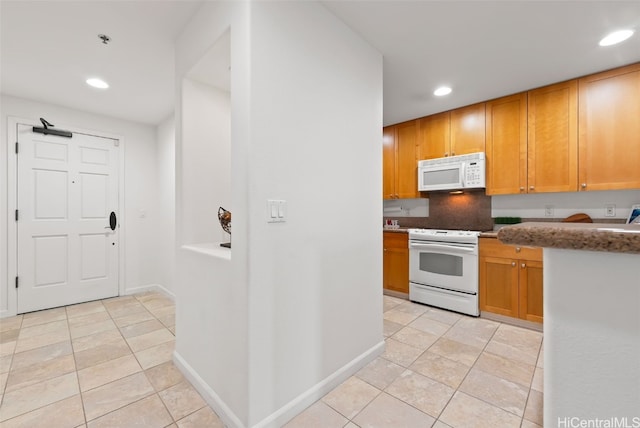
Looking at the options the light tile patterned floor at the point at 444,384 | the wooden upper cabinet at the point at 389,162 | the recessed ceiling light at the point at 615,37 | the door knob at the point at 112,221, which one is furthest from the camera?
the wooden upper cabinet at the point at 389,162

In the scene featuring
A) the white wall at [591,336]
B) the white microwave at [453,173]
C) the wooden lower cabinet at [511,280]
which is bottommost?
the wooden lower cabinet at [511,280]

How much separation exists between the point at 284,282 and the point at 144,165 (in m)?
3.65

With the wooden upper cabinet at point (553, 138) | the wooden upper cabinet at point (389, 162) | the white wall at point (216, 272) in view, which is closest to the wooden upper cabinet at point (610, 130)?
the wooden upper cabinet at point (553, 138)

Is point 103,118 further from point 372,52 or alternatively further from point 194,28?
point 372,52

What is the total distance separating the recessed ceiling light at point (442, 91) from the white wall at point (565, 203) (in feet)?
4.63

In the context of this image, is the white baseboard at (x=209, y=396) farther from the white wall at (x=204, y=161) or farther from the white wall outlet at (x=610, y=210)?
the white wall outlet at (x=610, y=210)

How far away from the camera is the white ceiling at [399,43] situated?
1786mm

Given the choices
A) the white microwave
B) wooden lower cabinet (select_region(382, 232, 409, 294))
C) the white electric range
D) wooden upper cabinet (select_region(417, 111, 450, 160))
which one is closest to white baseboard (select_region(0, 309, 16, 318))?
wooden lower cabinet (select_region(382, 232, 409, 294))

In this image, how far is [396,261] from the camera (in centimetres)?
370

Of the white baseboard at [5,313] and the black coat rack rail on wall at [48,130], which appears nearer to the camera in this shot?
the white baseboard at [5,313]

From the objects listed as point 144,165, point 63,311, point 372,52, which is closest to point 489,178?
point 372,52

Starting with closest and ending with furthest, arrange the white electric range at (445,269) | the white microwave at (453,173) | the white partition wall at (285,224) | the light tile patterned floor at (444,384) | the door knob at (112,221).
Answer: the white partition wall at (285,224) < the light tile patterned floor at (444,384) < the white electric range at (445,269) < the white microwave at (453,173) < the door knob at (112,221)

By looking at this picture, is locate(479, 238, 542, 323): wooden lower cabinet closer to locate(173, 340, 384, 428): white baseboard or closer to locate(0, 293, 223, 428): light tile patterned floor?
locate(173, 340, 384, 428): white baseboard

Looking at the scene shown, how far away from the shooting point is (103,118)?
3725 mm
